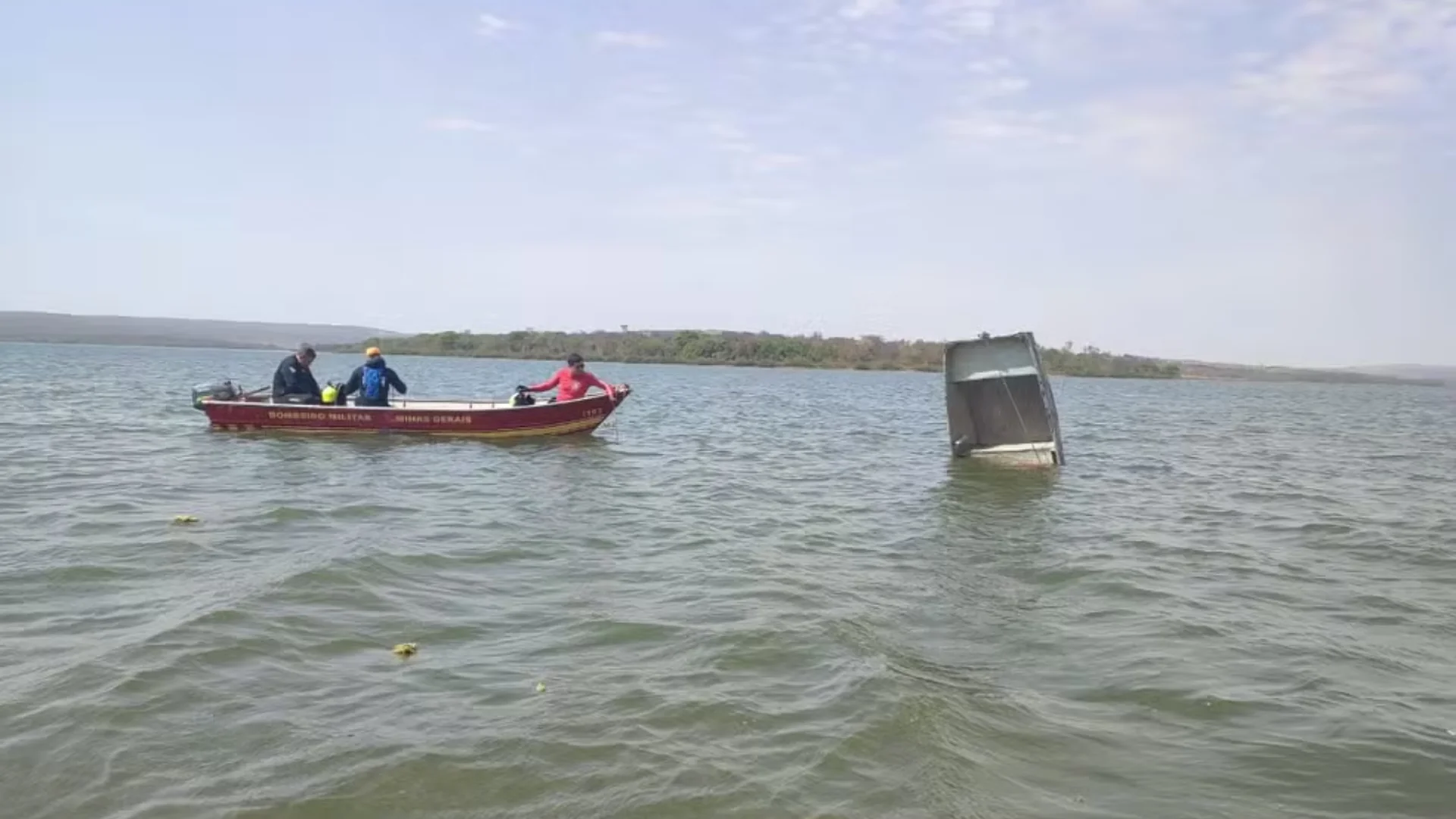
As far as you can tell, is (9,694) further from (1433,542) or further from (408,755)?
(1433,542)

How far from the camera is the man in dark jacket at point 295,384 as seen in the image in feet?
73.4

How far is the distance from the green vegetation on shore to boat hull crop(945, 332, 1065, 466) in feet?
355

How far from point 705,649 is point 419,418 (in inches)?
646

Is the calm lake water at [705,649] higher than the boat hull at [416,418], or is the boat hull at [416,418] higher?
the boat hull at [416,418]

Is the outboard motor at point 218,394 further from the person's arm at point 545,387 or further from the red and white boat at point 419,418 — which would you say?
the person's arm at point 545,387

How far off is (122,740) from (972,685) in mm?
5268

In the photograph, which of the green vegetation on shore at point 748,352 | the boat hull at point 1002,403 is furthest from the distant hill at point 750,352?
the boat hull at point 1002,403

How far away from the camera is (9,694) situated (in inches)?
238

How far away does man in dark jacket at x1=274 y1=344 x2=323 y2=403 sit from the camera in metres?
22.4

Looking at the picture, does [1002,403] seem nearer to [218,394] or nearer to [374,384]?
[374,384]

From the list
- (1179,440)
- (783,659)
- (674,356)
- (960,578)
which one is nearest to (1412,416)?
(1179,440)

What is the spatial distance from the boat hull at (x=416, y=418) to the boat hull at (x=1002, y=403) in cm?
748

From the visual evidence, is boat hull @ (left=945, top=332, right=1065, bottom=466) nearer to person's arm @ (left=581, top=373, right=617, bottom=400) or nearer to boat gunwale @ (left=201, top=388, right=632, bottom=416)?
boat gunwale @ (left=201, top=388, right=632, bottom=416)

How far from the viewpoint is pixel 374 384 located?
2220 centimetres
